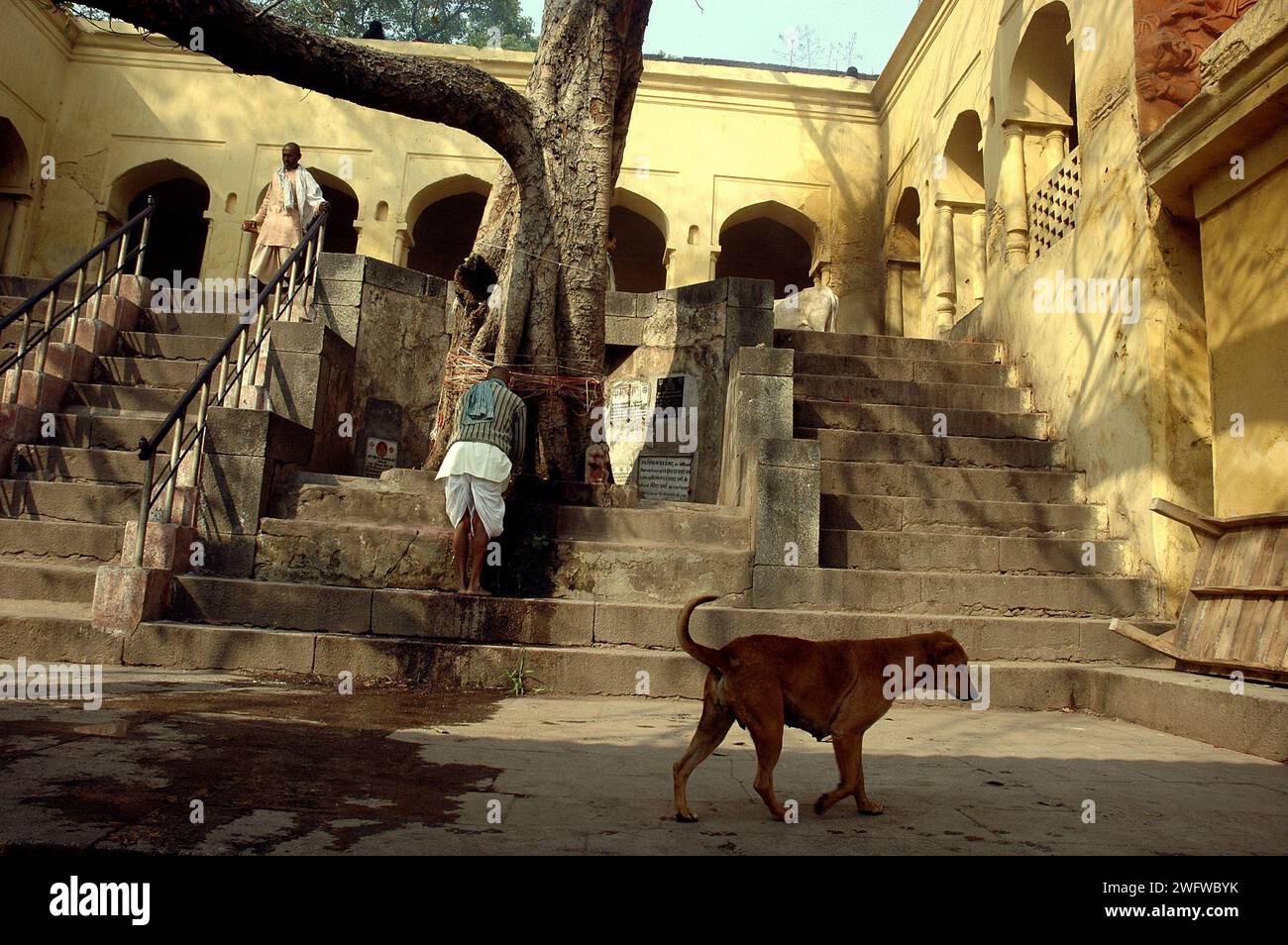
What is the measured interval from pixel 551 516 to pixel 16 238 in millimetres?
14298

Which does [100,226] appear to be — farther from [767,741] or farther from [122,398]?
[767,741]

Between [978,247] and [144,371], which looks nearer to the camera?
[144,371]

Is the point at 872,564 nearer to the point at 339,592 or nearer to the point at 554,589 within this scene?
the point at 554,589

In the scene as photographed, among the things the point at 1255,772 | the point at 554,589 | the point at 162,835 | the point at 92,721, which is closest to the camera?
the point at 162,835

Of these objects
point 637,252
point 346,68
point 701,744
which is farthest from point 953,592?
point 637,252

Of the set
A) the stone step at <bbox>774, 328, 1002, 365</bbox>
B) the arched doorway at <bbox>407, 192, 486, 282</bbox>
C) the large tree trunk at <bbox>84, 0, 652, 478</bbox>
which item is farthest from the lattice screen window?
the arched doorway at <bbox>407, 192, 486, 282</bbox>

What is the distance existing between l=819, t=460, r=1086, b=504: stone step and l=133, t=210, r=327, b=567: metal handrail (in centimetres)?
518

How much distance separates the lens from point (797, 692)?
9.84 ft

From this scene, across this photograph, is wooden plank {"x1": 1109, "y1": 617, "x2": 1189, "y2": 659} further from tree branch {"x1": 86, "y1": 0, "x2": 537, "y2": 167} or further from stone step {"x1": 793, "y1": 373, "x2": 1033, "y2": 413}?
tree branch {"x1": 86, "y1": 0, "x2": 537, "y2": 167}

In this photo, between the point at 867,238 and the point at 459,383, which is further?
the point at 867,238

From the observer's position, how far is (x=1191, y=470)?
712 centimetres

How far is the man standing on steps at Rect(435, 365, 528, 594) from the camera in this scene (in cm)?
632
